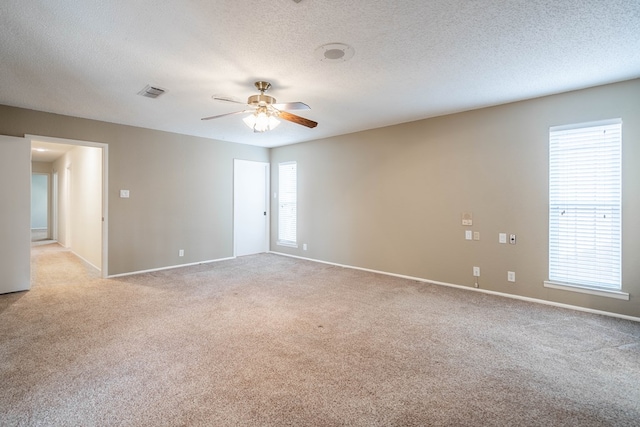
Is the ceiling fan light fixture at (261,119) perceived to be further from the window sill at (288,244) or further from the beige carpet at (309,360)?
the window sill at (288,244)

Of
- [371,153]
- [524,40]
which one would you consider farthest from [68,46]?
[371,153]

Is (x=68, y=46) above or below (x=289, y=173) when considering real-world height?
above

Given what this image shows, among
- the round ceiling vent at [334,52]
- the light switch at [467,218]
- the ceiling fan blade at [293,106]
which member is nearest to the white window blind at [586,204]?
the light switch at [467,218]

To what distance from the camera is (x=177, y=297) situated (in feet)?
13.0

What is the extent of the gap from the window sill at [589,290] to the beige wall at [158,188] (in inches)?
220

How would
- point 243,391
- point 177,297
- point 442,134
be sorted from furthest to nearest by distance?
point 442,134, point 177,297, point 243,391

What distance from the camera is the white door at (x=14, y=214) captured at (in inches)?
159

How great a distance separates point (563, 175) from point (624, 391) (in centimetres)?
244

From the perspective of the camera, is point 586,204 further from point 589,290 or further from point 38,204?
point 38,204

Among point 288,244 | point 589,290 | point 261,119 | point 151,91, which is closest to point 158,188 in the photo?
point 151,91

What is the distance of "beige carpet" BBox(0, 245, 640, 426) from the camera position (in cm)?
182

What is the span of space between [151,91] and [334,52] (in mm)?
2271

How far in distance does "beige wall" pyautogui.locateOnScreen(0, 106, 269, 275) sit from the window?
98 cm

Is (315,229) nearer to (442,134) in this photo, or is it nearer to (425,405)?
(442,134)
